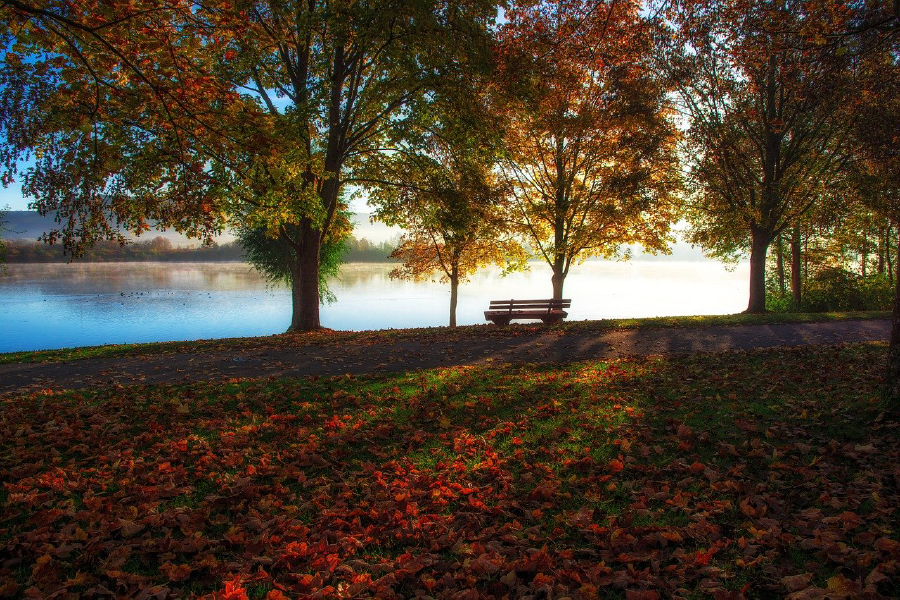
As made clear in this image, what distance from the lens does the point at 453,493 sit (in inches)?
180

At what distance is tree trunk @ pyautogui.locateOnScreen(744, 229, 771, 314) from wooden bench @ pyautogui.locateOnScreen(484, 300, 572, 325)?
8673 mm

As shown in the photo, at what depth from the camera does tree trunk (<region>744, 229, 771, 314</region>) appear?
66.2ft

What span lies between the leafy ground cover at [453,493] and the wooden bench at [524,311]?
9920 millimetres

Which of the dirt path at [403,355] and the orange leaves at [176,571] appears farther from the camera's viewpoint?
the dirt path at [403,355]

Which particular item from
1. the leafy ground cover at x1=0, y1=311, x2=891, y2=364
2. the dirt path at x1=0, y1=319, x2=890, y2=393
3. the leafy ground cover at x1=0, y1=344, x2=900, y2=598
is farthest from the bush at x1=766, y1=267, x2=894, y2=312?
the leafy ground cover at x1=0, y1=344, x2=900, y2=598

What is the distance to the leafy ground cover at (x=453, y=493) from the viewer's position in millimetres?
3314

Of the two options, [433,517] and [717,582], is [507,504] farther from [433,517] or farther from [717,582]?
[717,582]

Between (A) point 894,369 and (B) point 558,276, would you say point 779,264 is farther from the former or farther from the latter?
(A) point 894,369

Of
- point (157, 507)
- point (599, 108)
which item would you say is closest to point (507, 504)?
point (157, 507)

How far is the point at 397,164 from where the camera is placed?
1734 cm

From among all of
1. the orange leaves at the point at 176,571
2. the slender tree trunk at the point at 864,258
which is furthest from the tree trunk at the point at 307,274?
the slender tree trunk at the point at 864,258

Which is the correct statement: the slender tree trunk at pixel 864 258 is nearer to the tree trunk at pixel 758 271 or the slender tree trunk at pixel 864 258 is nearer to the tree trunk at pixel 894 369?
the tree trunk at pixel 758 271

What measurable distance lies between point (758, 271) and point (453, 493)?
20658 mm

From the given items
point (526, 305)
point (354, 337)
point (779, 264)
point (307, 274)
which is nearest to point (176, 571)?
point (354, 337)
